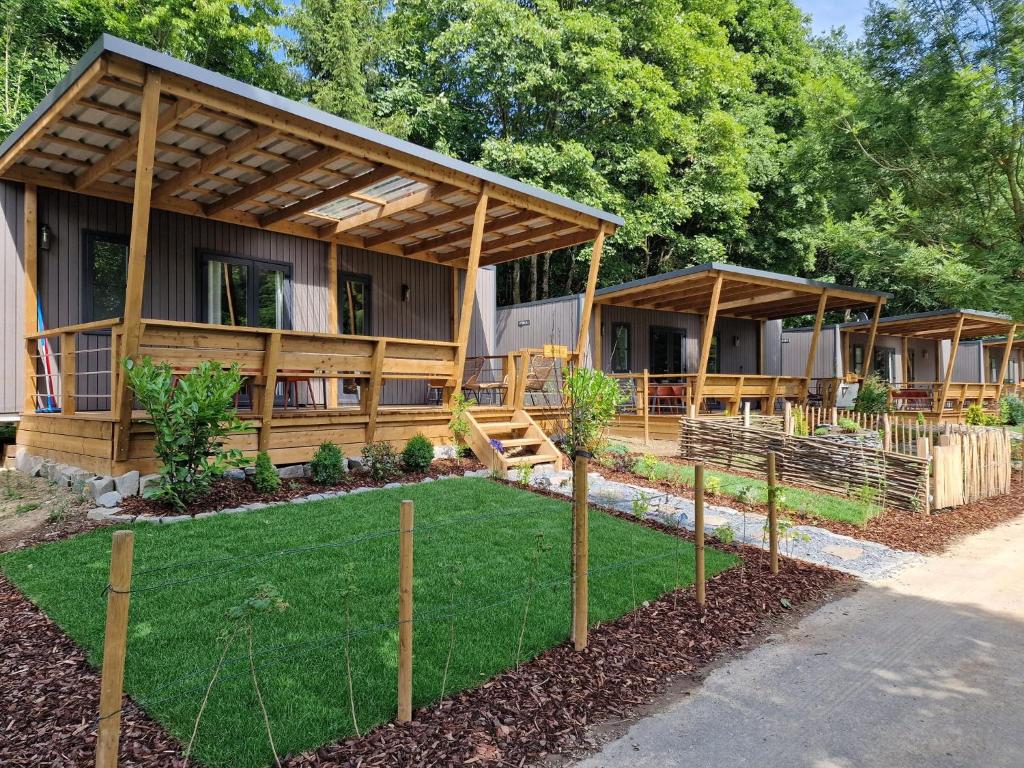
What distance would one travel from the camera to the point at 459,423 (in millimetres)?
8438

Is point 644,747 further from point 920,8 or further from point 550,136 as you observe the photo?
point 550,136

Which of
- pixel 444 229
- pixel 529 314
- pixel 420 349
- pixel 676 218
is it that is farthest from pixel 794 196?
pixel 420 349

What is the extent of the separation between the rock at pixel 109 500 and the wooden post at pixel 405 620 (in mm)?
4223

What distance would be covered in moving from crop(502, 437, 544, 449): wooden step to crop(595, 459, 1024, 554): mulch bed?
126 cm

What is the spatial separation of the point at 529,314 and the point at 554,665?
1228cm

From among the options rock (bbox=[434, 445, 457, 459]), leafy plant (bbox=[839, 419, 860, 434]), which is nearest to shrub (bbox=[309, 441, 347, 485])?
rock (bbox=[434, 445, 457, 459])

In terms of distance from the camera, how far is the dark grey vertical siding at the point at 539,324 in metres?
13.9

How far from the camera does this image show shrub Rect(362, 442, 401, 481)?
7273mm

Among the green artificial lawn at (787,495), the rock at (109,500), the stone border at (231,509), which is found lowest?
the green artificial lawn at (787,495)

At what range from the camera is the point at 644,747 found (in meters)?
2.60

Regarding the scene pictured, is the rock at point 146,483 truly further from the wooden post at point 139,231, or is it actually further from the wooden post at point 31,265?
the wooden post at point 31,265

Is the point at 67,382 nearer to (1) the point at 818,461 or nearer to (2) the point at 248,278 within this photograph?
(2) the point at 248,278

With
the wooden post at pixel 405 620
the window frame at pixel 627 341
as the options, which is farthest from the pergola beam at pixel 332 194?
the window frame at pixel 627 341

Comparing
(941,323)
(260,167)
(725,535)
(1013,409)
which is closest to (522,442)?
(725,535)
